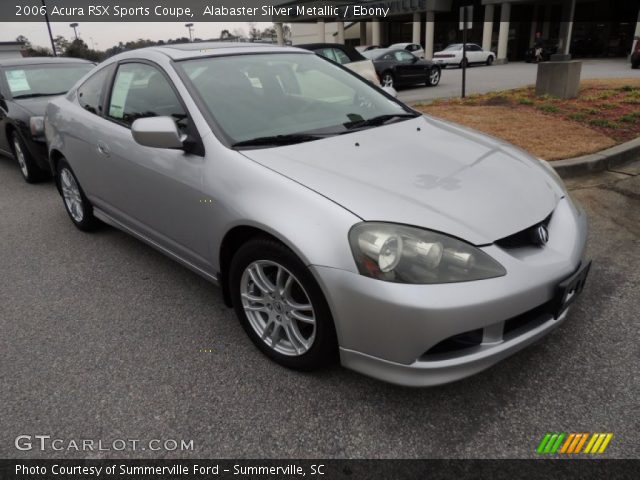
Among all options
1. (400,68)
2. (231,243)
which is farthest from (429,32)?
(231,243)

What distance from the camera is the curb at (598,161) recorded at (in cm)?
523

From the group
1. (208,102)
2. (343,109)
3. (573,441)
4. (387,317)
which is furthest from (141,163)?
(573,441)

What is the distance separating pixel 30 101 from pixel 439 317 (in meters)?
6.51

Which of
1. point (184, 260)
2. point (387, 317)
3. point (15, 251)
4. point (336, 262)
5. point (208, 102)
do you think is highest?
point (208, 102)

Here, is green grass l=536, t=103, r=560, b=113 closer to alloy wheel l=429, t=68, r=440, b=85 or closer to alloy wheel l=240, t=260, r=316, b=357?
alloy wheel l=240, t=260, r=316, b=357

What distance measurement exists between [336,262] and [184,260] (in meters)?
1.37

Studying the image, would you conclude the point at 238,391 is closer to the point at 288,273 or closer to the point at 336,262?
the point at 288,273

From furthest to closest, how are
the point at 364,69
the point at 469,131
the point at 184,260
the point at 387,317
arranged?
the point at 364,69
the point at 469,131
the point at 184,260
the point at 387,317

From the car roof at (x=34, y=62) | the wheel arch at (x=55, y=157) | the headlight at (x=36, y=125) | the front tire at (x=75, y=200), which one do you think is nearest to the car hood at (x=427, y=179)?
the front tire at (x=75, y=200)

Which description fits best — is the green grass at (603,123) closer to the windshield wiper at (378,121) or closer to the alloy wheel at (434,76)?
the windshield wiper at (378,121)

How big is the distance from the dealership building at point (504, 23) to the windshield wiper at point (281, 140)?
28305 millimetres

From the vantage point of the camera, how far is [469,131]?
10.8 ft

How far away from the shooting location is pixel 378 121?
10.3ft

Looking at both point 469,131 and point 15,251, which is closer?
point 469,131
